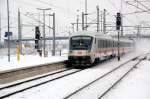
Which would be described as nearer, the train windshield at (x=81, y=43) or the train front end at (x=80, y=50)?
the train front end at (x=80, y=50)

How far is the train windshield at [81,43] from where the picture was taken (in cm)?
2847

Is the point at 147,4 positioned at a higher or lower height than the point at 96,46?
higher

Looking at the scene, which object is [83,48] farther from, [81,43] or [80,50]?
[81,43]

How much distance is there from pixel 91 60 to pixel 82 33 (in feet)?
8.07

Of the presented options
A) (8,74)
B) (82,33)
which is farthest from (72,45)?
(8,74)

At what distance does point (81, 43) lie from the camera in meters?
28.6

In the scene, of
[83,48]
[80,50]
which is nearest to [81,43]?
[83,48]

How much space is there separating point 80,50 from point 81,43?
64 centimetres

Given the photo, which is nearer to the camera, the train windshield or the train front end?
the train front end

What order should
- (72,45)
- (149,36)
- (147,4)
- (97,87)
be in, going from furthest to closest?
(149,36) < (72,45) < (147,4) < (97,87)

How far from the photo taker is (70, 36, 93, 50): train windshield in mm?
28469

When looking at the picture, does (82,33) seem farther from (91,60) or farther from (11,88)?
(11,88)

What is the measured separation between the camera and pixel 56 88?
651 inches

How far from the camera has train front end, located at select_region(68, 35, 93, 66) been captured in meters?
Answer: 28.2
